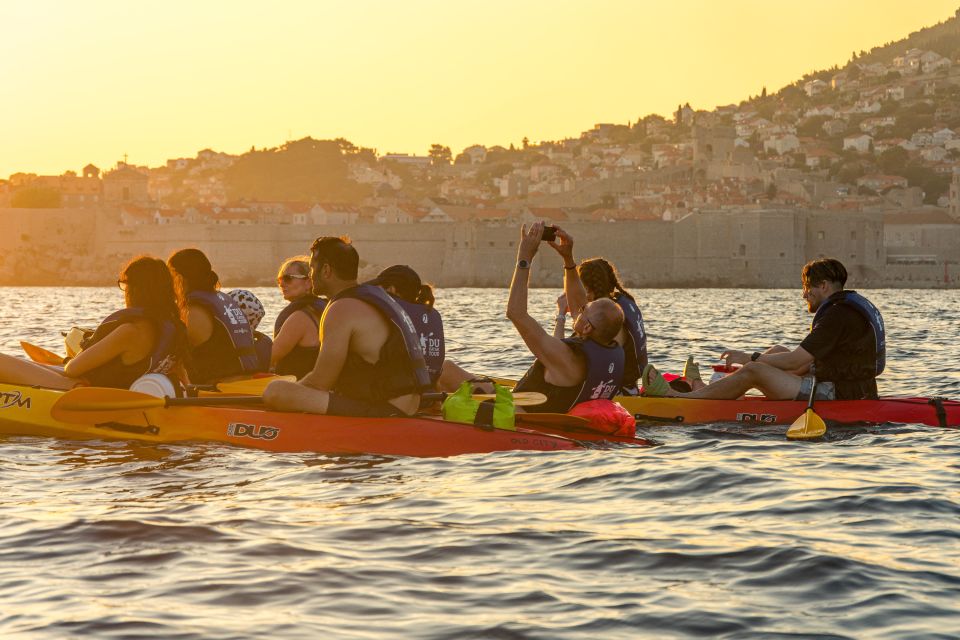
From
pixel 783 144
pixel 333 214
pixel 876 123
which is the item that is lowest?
pixel 333 214

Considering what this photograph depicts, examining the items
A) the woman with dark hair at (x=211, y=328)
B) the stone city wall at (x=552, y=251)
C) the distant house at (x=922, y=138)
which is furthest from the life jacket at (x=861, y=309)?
the distant house at (x=922, y=138)

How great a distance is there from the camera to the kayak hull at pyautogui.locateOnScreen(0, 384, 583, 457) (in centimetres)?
748

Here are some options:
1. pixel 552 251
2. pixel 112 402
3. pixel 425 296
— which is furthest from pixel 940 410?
pixel 552 251

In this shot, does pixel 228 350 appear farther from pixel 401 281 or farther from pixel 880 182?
pixel 880 182

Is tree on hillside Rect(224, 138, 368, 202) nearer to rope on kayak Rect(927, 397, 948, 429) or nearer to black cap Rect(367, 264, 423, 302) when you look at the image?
rope on kayak Rect(927, 397, 948, 429)

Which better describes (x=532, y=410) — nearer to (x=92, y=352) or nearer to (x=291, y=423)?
(x=291, y=423)

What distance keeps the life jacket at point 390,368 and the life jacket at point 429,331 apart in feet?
2.24

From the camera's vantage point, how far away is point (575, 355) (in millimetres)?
7551

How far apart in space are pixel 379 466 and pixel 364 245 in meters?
74.3

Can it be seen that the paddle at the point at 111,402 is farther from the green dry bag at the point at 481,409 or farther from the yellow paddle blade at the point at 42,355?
the yellow paddle blade at the point at 42,355

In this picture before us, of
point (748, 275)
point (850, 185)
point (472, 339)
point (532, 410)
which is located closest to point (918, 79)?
point (850, 185)

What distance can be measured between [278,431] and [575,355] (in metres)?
1.67

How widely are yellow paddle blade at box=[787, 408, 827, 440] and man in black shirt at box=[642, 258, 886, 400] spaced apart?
50 cm

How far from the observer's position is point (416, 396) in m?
7.56
